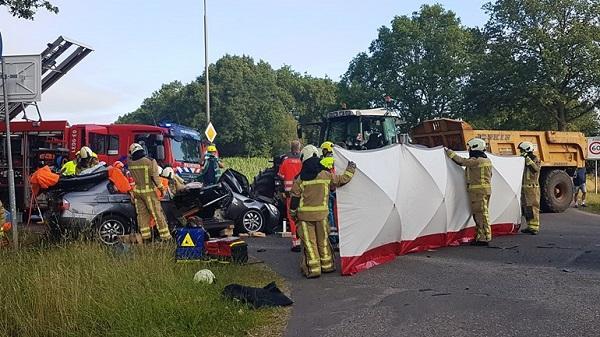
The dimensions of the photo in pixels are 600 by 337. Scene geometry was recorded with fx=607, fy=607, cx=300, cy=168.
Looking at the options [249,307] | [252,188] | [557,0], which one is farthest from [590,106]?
[249,307]

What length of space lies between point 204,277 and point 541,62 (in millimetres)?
31679

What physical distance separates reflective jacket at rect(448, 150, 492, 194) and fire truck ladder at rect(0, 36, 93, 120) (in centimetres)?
1102

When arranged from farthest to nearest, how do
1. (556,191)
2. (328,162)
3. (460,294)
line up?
(556,191)
(328,162)
(460,294)

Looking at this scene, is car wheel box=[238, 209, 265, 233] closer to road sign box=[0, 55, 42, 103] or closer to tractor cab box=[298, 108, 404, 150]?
tractor cab box=[298, 108, 404, 150]

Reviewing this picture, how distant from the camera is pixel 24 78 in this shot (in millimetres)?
8117

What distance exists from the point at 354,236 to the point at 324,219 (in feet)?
1.53

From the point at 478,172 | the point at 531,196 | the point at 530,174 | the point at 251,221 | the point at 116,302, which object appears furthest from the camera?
the point at 251,221

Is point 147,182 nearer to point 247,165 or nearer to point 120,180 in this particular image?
point 120,180

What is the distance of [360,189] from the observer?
8477 millimetres

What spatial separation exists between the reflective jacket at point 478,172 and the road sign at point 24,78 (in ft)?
22.0

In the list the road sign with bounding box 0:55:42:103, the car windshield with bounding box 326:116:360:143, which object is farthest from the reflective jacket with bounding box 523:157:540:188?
the road sign with bounding box 0:55:42:103

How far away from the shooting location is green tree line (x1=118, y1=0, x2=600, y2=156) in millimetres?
33812

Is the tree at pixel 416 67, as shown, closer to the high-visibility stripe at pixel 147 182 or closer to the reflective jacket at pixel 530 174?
the reflective jacket at pixel 530 174

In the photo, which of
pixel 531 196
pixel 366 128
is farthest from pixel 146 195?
pixel 531 196
